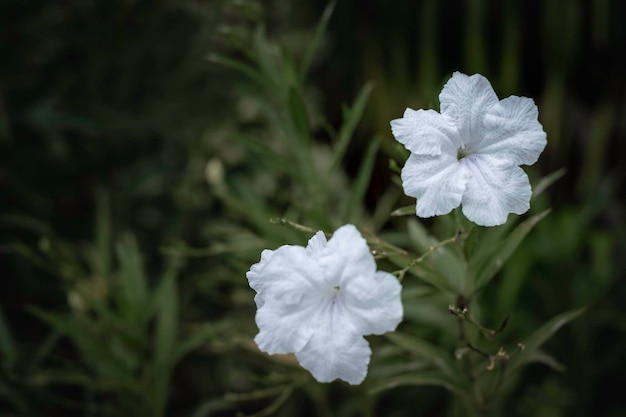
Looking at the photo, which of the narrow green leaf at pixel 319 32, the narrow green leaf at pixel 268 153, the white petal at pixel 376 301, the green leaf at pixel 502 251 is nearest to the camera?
the white petal at pixel 376 301

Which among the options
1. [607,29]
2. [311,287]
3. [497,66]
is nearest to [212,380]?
[311,287]

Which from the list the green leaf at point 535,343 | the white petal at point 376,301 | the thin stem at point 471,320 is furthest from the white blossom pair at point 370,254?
the green leaf at point 535,343

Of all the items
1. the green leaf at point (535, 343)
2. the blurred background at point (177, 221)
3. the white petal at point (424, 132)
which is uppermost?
the white petal at point (424, 132)

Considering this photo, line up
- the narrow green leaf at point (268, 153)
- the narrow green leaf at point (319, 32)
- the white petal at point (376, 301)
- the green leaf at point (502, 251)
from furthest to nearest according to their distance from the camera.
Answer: the narrow green leaf at point (268, 153)
the narrow green leaf at point (319, 32)
the green leaf at point (502, 251)
the white petal at point (376, 301)

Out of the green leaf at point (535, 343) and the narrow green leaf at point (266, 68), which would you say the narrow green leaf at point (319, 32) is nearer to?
the narrow green leaf at point (266, 68)

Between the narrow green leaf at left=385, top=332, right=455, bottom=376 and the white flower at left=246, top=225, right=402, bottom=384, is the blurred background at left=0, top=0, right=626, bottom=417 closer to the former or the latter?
the narrow green leaf at left=385, top=332, right=455, bottom=376

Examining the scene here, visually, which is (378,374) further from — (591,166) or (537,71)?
(537,71)

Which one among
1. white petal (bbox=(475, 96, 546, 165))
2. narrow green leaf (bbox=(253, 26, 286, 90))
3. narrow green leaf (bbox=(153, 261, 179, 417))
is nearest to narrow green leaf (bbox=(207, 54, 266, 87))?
narrow green leaf (bbox=(253, 26, 286, 90))
